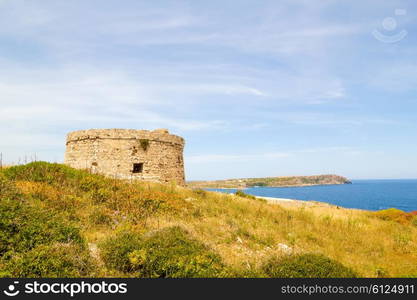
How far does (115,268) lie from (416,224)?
65.2 feet

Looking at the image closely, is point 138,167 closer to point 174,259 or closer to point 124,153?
point 124,153

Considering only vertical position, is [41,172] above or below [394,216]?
above

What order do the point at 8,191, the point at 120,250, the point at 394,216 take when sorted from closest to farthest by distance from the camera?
the point at 120,250 < the point at 8,191 < the point at 394,216

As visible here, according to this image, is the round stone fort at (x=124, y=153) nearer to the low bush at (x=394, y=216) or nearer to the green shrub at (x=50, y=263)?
the green shrub at (x=50, y=263)

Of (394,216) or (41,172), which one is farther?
(394,216)

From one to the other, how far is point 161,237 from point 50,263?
259 centimetres

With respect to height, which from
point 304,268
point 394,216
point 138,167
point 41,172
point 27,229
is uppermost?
point 138,167

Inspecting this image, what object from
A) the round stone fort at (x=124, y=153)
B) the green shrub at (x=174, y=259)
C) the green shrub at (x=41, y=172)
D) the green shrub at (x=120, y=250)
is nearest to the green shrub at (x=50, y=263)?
the green shrub at (x=120, y=250)

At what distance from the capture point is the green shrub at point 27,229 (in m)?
6.12

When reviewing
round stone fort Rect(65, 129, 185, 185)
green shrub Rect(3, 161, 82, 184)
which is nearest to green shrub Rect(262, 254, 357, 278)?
green shrub Rect(3, 161, 82, 184)

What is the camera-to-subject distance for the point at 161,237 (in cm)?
730

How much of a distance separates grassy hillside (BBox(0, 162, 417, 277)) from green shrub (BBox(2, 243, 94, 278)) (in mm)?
17

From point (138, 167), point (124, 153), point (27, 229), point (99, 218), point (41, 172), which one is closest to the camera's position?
point (27, 229)

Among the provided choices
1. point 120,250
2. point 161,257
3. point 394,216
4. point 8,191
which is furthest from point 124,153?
point 394,216
